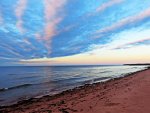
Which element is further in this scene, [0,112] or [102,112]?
[0,112]

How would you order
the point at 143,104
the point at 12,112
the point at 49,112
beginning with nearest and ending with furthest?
the point at 143,104
the point at 49,112
the point at 12,112

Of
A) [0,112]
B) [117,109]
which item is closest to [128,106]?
[117,109]

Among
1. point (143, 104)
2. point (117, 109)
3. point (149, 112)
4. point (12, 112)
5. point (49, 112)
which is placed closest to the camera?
point (149, 112)

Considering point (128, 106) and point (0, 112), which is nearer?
point (128, 106)

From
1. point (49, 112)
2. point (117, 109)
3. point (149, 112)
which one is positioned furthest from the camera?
point (49, 112)

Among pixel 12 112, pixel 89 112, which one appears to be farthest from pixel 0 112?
pixel 89 112

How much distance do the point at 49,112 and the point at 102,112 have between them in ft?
9.23

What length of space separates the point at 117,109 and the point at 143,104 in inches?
56.0

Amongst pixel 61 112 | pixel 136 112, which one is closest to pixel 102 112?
pixel 136 112

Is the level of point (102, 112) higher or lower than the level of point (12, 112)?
higher

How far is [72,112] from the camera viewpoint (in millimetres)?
9031

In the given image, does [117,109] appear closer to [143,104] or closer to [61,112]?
[143,104]

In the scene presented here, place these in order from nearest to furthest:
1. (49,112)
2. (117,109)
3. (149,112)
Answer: (149,112), (117,109), (49,112)

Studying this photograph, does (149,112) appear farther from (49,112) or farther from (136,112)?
(49,112)
